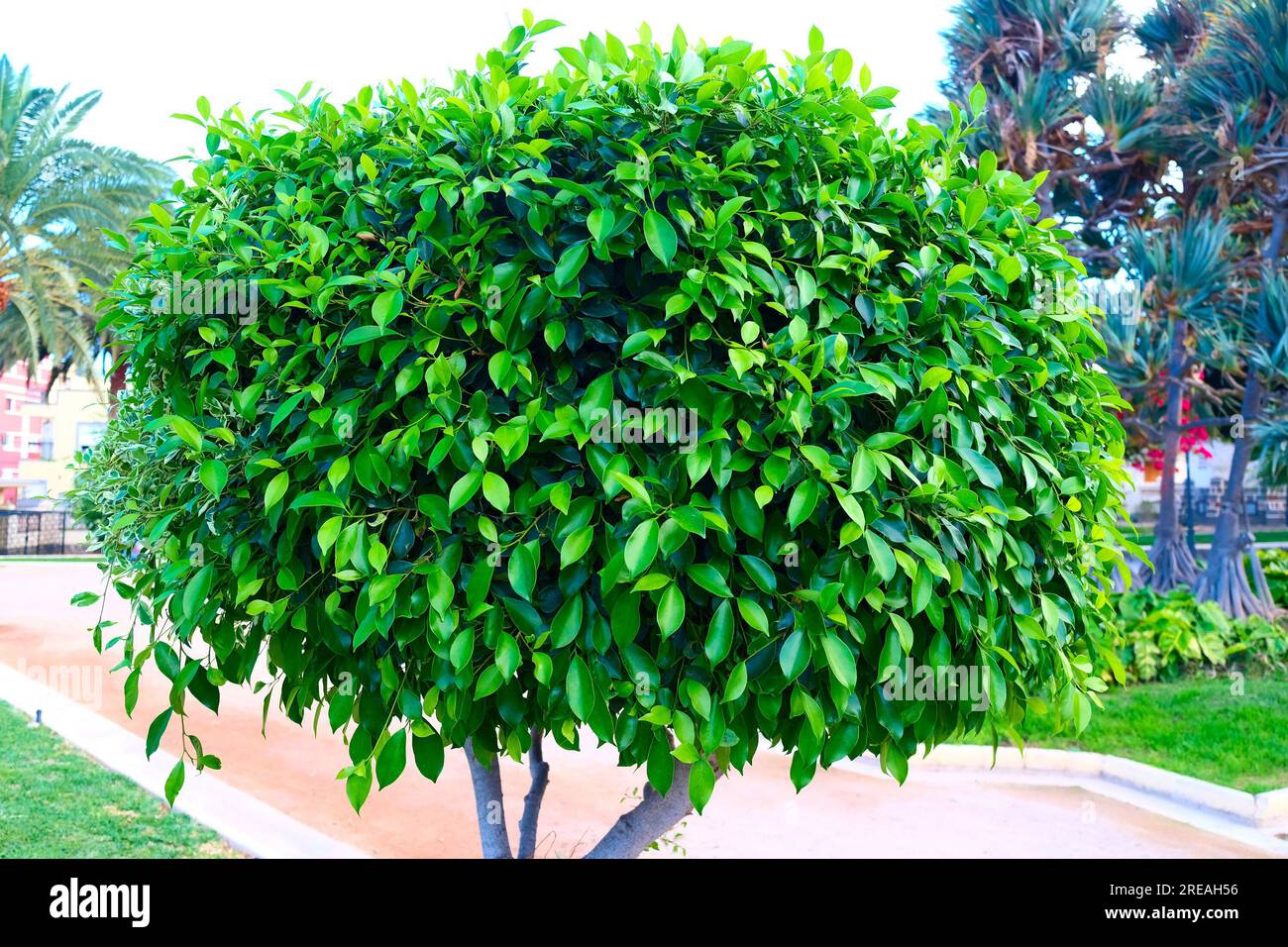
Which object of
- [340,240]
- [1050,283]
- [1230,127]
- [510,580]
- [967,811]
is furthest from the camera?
[1230,127]

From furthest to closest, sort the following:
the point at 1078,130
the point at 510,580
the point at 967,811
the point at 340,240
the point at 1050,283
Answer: the point at 1078,130
the point at 967,811
the point at 1050,283
the point at 340,240
the point at 510,580

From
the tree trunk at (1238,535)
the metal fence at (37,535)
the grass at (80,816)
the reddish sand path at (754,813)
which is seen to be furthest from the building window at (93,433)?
the metal fence at (37,535)

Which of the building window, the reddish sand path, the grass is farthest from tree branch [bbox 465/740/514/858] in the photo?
the grass

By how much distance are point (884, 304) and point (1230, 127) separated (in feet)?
39.4

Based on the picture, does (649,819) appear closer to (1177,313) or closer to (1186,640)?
(1186,640)

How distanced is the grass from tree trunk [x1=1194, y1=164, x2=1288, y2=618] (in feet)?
37.1

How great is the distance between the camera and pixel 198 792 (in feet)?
19.5

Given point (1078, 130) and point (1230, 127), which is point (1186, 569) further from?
point (1078, 130)

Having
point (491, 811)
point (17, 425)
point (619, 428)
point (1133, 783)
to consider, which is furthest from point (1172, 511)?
point (17, 425)

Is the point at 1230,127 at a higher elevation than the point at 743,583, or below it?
higher

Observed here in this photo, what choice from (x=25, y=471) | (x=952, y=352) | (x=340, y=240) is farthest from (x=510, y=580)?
(x=25, y=471)

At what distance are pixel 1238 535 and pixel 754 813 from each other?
28.5 ft
